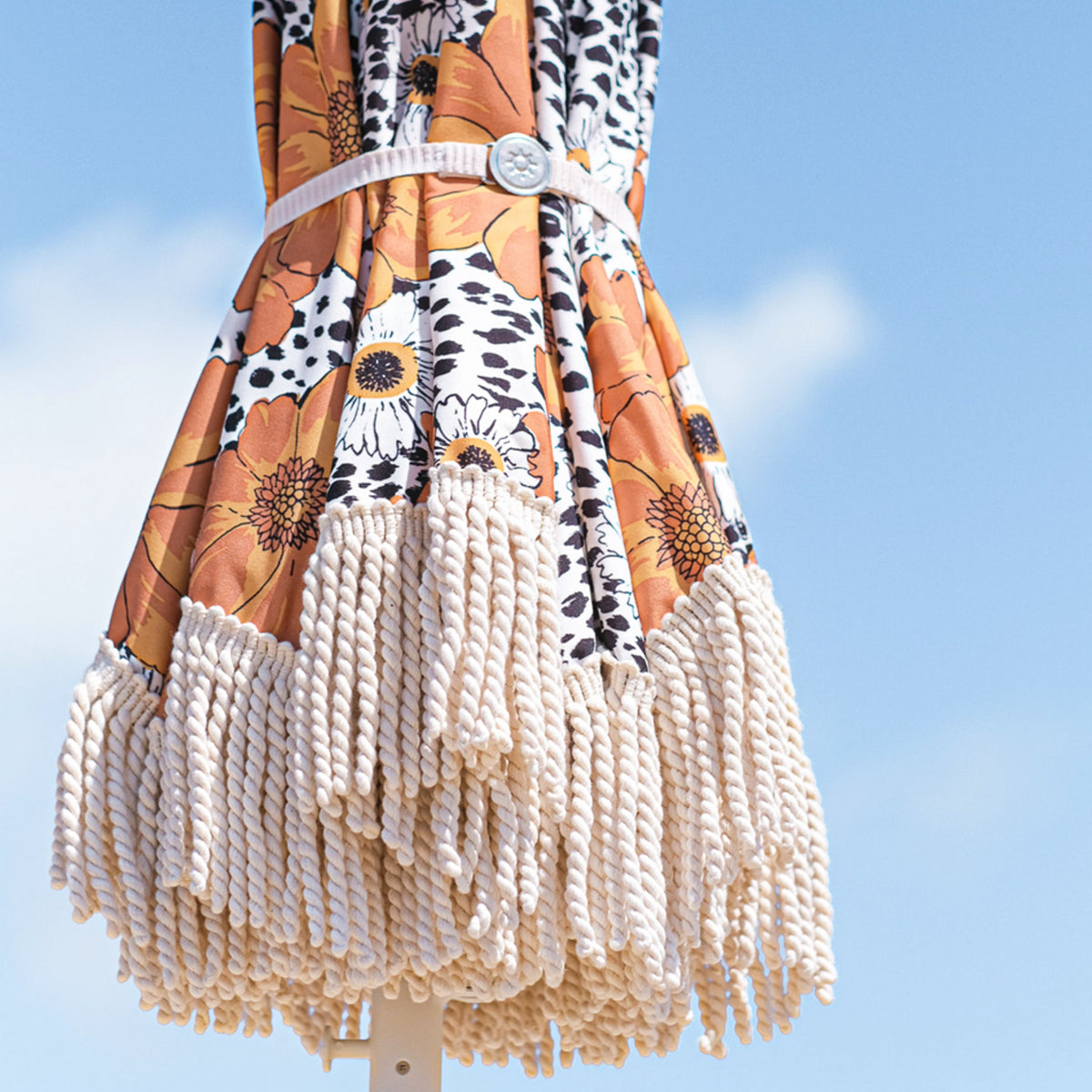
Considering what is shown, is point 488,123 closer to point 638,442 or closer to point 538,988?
point 638,442

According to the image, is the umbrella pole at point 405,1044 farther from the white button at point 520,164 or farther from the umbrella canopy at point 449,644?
the white button at point 520,164

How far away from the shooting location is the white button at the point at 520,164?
1298mm

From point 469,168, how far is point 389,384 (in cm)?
22

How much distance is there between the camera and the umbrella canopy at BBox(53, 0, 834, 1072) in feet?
3.59

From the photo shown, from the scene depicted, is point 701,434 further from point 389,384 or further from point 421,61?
point 421,61

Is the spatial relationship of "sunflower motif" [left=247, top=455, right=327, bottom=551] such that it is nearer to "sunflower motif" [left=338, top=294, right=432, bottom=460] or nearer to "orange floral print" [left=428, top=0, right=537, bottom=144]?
"sunflower motif" [left=338, top=294, right=432, bottom=460]

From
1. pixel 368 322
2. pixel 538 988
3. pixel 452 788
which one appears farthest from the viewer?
pixel 538 988

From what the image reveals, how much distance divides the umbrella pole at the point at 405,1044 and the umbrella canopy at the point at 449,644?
0.17 ft

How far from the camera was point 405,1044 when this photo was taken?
1.29m

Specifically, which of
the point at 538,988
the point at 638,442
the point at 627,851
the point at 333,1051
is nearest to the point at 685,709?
the point at 627,851

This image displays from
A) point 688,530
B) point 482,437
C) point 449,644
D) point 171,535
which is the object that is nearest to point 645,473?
point 688,530

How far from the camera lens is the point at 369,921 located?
1111 mm

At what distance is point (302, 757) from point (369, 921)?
0.14 meters

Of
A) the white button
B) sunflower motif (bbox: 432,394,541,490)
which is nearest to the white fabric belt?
the white button
